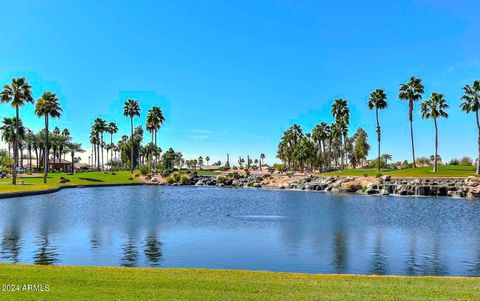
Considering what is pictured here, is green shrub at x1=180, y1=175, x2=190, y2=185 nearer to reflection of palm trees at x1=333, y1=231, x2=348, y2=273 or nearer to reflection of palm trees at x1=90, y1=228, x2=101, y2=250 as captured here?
reflection of palm trees at x1=90, y1=228, x2=101, y2=250

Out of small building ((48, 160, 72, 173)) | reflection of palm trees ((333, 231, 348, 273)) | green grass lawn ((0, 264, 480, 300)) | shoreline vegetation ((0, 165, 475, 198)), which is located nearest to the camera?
green grass lawn ((0, 264, 480, 300))

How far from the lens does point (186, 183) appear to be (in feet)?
438

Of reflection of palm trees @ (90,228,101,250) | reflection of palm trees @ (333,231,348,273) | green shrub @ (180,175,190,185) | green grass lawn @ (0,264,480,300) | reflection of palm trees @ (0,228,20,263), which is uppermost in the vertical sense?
green shrub @ (180,175,190,185)

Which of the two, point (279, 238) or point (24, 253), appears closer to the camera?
point (24, 253)

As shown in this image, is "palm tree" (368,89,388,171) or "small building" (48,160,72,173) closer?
"palm tree" (368,89,388,171)

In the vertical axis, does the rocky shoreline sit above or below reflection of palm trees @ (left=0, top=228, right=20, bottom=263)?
above

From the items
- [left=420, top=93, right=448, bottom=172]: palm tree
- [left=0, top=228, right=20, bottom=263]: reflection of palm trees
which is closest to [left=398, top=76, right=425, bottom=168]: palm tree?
[left=420, top=93, right=448, bottom=172]: palm tree

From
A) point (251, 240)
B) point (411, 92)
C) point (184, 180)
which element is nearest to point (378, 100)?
point (411, 92)

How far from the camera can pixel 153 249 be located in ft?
90.5

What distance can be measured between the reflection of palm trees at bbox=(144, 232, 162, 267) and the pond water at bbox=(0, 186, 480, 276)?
57 mm

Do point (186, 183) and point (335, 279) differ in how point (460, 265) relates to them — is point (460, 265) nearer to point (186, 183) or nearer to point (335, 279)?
point (335, 279)

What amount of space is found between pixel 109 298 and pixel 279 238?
20537 mm

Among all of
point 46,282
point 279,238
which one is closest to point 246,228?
point 279,238

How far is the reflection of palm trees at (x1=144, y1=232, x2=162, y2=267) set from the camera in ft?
79.6
